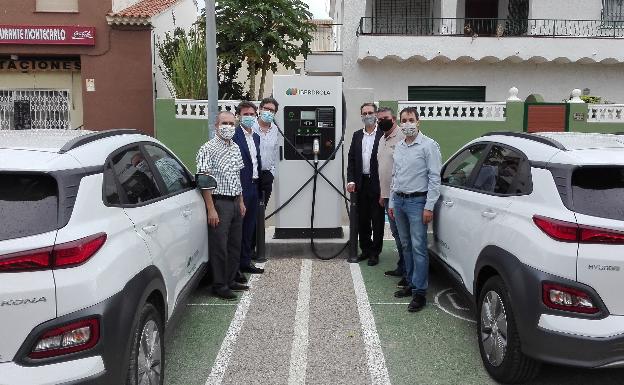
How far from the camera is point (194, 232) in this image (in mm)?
4598

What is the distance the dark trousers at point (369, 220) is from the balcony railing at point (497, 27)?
12.6 meters

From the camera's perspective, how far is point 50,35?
56.6 ft

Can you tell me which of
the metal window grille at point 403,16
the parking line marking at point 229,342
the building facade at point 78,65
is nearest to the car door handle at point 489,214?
the parking line marking at point 229,342

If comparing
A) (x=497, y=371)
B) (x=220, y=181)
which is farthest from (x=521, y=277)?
(x=220, y=181)

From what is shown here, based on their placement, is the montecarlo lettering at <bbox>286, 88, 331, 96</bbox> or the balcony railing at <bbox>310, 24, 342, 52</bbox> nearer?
the montecarlo lettering at <bbox>286, 88, 331, 96</bbox>

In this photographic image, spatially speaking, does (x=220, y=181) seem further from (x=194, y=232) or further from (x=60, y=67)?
(x=60, y=67)

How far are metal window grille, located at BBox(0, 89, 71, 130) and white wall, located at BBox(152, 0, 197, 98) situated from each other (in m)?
3.07

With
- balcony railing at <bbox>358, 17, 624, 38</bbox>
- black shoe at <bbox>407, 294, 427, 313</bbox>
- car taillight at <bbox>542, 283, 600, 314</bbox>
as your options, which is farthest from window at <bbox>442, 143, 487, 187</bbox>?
balcony railing at <bbox>358, 17, 624, 38</bbox>

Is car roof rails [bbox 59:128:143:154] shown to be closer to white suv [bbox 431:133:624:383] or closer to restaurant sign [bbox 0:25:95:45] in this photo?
white suv [bbox 431:133:624:383]

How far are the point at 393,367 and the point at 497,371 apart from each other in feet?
2.32

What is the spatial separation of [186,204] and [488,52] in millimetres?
15671

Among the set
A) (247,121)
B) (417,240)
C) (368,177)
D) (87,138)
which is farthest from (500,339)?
(247,121)

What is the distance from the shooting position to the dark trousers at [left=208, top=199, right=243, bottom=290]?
5.17 m

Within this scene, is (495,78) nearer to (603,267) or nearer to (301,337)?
(301,337)
